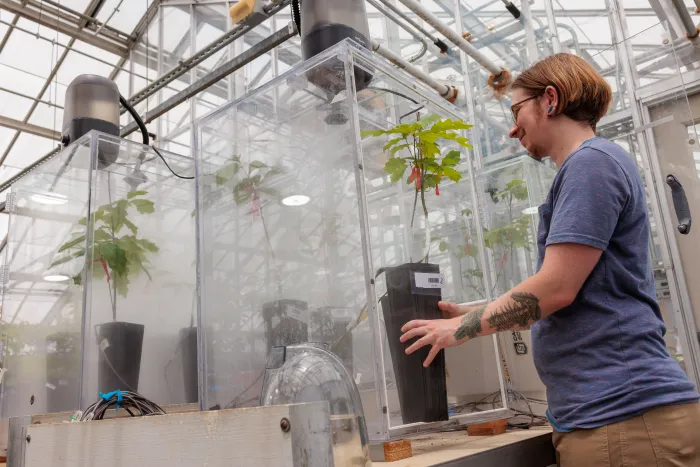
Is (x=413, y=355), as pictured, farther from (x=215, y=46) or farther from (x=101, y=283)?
(x=215, y=46)

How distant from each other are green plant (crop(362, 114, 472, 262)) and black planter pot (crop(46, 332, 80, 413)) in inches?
44.6

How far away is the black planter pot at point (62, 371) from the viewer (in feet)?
5.65

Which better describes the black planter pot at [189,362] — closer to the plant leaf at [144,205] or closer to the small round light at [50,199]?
the plant leaf at [144,205]

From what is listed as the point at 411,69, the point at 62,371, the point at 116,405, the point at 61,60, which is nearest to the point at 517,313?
the point at 116,405

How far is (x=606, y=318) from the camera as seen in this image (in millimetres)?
881

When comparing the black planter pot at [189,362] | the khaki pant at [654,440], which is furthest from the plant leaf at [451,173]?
the black planter pot at [189,362]

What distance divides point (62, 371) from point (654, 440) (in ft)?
5.46

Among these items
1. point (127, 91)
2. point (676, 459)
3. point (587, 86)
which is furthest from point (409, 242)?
point (127, 91)

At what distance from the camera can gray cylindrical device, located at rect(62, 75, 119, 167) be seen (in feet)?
6.40

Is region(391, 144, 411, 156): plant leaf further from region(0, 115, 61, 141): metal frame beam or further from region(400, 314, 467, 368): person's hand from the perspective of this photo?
region(0, 115, 61, 141): metal frame beam

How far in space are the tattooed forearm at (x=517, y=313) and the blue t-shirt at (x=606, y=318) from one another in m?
0.08

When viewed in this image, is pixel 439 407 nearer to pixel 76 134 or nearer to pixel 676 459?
pixel 676 459

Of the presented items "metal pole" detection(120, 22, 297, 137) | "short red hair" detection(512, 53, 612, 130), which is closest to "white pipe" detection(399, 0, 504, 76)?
"metal pole" detection(120, 22, 297, 137)

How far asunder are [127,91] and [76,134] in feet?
17.9
